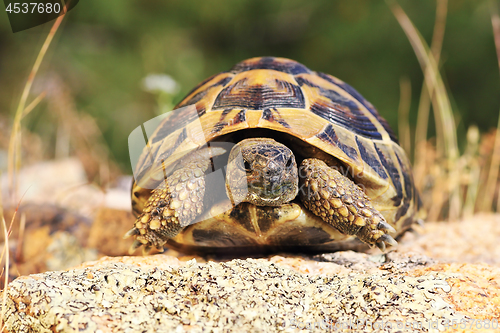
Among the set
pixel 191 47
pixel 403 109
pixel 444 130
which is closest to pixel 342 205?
pixel 444 130

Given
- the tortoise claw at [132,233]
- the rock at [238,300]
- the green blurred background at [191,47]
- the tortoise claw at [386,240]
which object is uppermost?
the green blurred background at [191,47]

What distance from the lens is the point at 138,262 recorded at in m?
1.67

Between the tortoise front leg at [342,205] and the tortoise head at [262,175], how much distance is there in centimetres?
8

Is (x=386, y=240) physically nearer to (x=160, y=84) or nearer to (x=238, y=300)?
(x=238, y=300)

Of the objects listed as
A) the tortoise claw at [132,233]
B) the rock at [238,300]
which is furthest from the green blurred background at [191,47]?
the rock at [238,300]

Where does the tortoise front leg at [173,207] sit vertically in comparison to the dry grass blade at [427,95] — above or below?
below

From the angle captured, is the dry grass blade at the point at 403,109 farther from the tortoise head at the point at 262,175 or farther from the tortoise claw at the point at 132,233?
the tortoise claw at the point at 132,233

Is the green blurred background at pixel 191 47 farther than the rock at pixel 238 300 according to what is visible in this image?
Yes

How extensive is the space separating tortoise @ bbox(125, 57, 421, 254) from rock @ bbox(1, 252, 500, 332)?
1.06 feet

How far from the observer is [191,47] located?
8.58 meters

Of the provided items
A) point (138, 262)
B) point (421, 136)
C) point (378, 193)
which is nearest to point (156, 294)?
point (138, 262)

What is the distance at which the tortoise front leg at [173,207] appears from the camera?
171cm

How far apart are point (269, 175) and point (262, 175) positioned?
0.03m

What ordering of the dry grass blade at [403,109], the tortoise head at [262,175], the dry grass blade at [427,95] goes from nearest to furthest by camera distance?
1. the tortoise head at [262,175]
2. the dry grass blade at [427,95]
3. the dry grass blade at [403,109]
